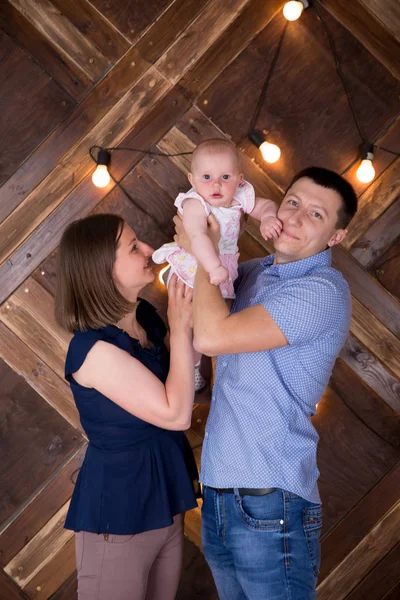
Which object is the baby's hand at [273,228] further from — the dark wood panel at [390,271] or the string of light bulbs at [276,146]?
the dark wood panel at [390,271]

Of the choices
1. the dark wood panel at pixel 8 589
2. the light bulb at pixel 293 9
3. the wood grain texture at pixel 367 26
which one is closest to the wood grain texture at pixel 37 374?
the dark wood panel at pixel 8 589

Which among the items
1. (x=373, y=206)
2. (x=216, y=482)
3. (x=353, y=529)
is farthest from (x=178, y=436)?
(x=373, y=206)

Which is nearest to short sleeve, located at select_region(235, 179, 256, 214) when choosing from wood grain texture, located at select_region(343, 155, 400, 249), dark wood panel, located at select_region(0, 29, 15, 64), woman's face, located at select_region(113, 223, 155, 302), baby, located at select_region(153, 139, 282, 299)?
baby, located at select_region(153, 139, 282, 299)

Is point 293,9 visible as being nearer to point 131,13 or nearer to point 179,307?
point 131,13

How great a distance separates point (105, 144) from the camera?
273cm

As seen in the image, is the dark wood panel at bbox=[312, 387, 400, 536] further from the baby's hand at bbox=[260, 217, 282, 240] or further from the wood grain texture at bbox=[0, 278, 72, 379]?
the wood grain texture at bbox=[0, 278, 72, 379]

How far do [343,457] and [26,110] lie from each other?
96.3 inches

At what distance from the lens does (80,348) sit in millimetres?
1914

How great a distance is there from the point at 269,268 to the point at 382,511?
5.42ft

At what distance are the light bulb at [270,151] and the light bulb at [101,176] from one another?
0.77m

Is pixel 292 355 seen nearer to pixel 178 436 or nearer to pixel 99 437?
pixel 178 436

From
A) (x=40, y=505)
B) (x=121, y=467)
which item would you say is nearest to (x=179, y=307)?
(x=121, y=467)

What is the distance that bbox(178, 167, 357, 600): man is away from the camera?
5.88 ft

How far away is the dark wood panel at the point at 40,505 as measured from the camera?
2824mm
